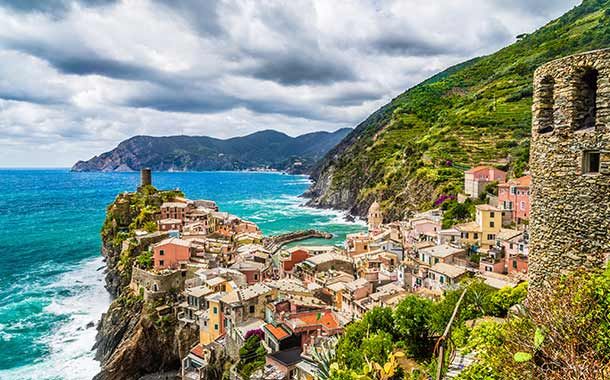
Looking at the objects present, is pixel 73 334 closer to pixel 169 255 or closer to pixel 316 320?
pixel 169 255

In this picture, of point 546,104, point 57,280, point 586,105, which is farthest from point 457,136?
point 586,105

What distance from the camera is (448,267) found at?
3316 cm

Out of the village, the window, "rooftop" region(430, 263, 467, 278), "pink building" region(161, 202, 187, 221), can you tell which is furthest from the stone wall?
the window

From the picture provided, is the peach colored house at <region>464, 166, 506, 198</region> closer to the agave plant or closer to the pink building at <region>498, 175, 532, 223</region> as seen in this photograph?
the pink building at <region>498, 175, 532, 223</region>

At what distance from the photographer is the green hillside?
71.5m

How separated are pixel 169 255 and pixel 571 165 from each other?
1496 inches

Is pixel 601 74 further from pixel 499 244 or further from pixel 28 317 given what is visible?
pixel 28 317

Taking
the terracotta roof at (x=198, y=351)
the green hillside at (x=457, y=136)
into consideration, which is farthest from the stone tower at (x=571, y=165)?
the green hillside at (x=457, y=136)

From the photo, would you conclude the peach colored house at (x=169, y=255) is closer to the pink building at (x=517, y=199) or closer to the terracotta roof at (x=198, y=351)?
the terracotta roof at (x=198, y=351)

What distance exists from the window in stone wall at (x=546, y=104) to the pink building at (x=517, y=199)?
37677 millimetres

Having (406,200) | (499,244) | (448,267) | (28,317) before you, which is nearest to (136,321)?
(28,317)

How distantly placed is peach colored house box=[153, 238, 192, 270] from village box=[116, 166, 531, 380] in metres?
0.10

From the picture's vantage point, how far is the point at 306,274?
41562 mm

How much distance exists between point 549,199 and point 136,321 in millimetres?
34401
